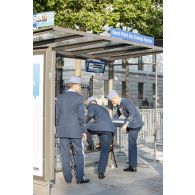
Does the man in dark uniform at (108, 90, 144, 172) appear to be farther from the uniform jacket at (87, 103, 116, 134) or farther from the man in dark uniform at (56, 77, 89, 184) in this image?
the man in dark uniform at (56, 77, 89, 184)

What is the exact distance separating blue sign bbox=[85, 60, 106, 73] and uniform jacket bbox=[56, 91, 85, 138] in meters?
2.02

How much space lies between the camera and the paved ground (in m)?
6.98

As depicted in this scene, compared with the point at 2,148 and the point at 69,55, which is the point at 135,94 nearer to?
the point at 69,55

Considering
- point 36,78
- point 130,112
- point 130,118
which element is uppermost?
point 36,78

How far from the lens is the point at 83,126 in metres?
7.26

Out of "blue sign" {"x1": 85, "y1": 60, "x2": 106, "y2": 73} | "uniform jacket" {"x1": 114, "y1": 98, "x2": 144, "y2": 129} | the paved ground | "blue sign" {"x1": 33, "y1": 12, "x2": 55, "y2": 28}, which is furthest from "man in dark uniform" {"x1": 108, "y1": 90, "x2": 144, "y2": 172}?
"blue sign" {"x1": 33, "y1": 12, "x2": 55, "y2": 28}

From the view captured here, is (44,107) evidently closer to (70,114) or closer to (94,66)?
(70,114)

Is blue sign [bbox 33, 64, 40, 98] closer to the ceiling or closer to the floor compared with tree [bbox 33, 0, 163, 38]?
closer to the floor

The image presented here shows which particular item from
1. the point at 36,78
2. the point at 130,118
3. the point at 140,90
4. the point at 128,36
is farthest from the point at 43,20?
the point at 140,90

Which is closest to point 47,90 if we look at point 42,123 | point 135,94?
point 42,123

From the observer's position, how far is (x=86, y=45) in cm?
787

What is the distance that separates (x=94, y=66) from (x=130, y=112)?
1429mm

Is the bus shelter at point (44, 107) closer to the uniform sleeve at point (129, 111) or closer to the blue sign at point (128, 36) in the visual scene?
the blue sign at point (128, 36)
